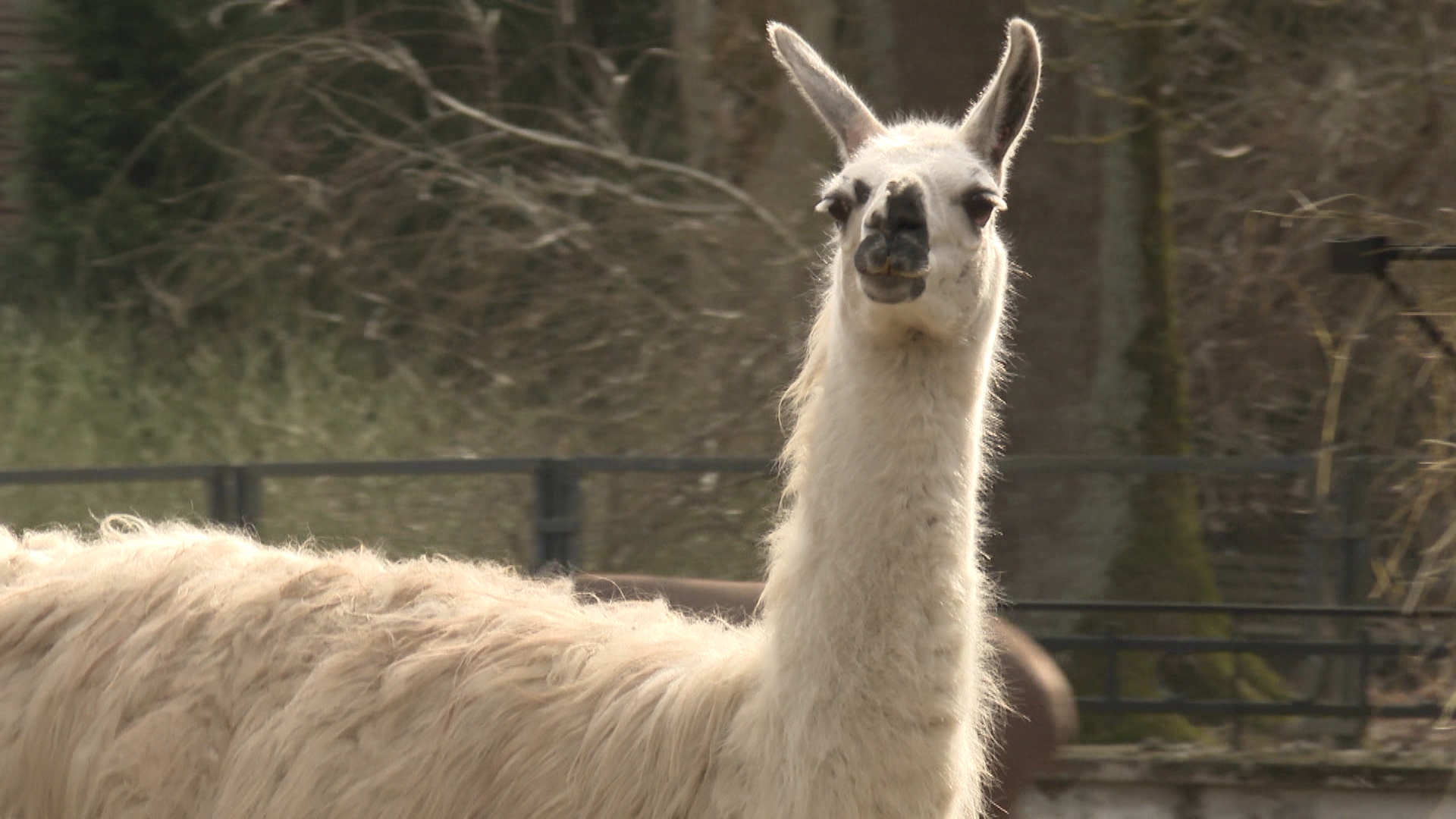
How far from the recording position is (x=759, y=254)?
7727 mm

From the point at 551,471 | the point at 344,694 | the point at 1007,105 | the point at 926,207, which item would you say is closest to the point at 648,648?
the point at 344,694

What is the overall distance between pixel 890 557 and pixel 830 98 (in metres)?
1.02

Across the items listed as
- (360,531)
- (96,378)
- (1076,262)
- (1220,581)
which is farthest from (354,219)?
(1220,581)

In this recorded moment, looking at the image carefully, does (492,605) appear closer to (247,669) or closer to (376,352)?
(247,669)

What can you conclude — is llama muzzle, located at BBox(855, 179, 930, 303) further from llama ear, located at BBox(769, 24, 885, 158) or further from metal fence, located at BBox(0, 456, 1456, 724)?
metal fence, located at BBox(0, 456, 1456, 724)

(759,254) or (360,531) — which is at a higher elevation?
(759,254)

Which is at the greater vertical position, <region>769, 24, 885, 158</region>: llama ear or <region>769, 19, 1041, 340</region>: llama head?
<region>769, 24, 885, 158</region>: llama ear

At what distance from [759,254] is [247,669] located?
4.60 metres

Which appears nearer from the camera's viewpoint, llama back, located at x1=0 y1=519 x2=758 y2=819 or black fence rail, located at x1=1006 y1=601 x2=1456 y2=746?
llama back, located at x1=0 y1=519 x2=758 y2=819

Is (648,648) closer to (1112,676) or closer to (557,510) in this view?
(557,510)

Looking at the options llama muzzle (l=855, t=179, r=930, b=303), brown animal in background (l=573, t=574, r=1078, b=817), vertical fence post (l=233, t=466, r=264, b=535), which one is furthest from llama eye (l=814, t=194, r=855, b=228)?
vertical fence post (l=233, t=466, r=264, b=535)

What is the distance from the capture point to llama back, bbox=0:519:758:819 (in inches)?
124

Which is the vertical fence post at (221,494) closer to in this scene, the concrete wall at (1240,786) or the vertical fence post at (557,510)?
the vertical fence post at (557,510)

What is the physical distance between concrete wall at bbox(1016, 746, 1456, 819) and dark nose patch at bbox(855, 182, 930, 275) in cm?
330
